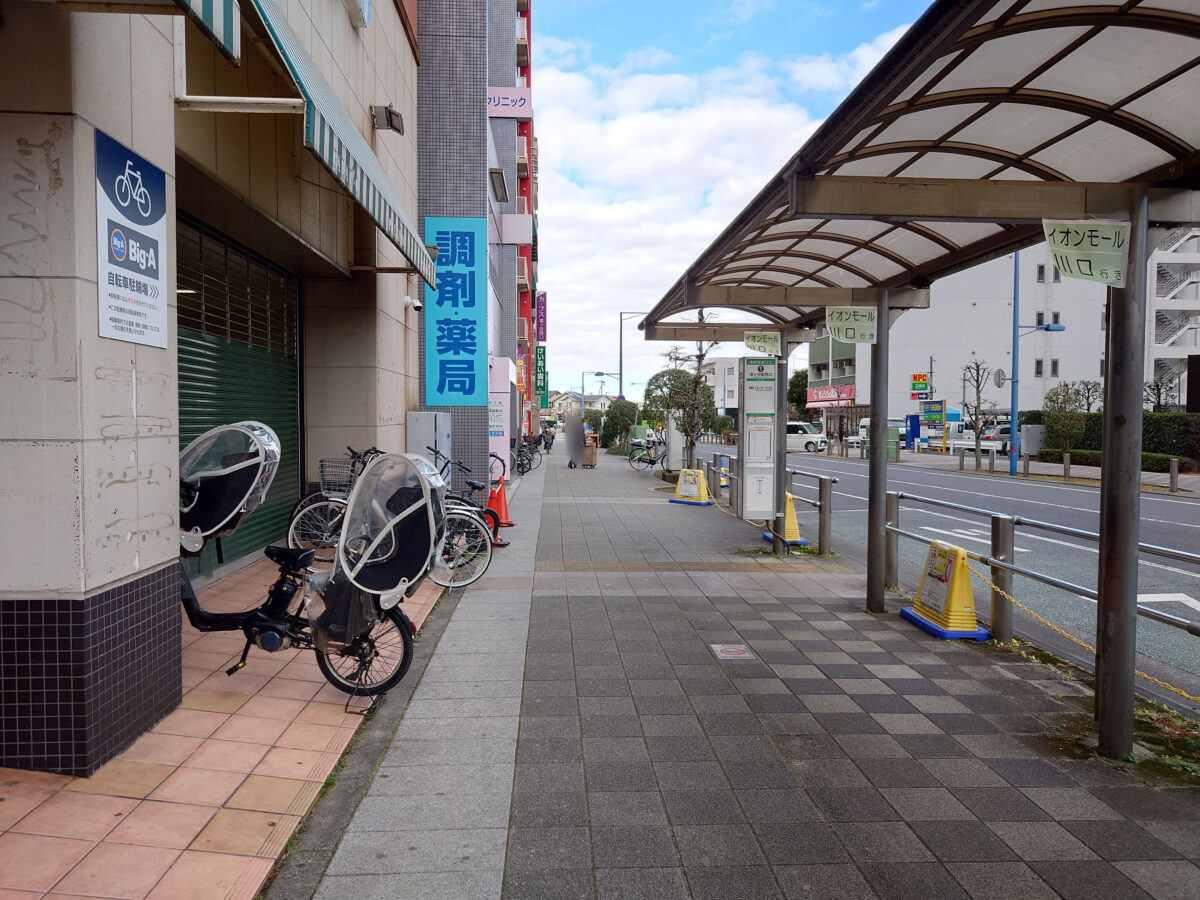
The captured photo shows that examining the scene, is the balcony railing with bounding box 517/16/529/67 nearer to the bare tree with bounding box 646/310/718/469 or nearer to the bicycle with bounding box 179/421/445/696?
the bare tree with bounding box 646/310/718/469

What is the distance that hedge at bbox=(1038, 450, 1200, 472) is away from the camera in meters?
26.4

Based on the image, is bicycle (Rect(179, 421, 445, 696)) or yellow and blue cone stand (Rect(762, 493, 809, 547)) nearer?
bicycle (Rect(179, 421, 445, 696))

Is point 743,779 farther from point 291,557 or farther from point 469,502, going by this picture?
point 469,502

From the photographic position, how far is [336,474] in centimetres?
931

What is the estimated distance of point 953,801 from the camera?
357 centimetres

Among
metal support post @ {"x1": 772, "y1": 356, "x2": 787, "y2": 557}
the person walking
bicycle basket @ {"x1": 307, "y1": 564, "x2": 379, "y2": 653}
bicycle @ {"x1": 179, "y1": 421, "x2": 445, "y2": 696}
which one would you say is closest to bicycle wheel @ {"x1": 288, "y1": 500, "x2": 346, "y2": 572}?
bicycle @ {"x1": 179, "y1": 421, "x2": 445, "y2": 696}

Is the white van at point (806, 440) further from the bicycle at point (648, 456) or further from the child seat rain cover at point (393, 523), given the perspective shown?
the child seat rain cover at point (393, 523)

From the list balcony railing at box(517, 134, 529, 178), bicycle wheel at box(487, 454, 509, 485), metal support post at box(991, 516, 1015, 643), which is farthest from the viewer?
balcony railing at box(517, 134, 529, 178)

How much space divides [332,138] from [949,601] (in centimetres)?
550

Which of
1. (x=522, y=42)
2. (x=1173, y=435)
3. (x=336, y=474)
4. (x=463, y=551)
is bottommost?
(x=463, y=551)

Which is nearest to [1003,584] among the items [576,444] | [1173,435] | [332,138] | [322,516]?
[332,138]

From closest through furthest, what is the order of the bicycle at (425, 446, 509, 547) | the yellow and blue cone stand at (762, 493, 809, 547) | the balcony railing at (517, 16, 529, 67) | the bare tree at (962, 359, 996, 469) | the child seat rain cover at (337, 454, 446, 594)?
1. the child seat rain cover at (337, 454, 446, 594)
2. the bicycle at (425, 446, 509, 547)
3. the yellow and blue cone stand at (762, 493, 809, 547)
4. the bare tree at (962, 359, 996, 469)
5. the balcony railing at (517, 16, 529, 67)

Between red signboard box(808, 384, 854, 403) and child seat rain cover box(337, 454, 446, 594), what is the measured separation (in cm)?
5848

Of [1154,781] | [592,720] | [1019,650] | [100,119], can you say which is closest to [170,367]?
[100,119]
